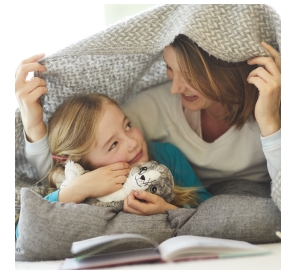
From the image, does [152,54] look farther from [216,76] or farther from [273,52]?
[273,52]

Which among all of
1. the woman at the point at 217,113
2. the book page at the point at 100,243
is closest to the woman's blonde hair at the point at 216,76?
the woman at the point at 217,113

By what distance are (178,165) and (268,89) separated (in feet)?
1.10

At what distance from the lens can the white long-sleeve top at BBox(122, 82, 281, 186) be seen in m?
1.16

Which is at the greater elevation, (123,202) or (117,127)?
(117,127)

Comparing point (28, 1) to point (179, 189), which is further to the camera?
point (179, 189)

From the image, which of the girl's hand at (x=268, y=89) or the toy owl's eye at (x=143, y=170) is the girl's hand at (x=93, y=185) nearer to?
the toy owl's eye at (x=143, y=170)

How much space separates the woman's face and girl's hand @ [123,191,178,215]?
271 millimetres

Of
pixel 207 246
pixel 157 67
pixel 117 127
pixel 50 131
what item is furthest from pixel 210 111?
pixel 207 246

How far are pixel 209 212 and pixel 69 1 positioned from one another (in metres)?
0.54

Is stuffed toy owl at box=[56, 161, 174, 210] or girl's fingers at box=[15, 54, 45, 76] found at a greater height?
girl's fingers at box=[15, 54, 45, 76]

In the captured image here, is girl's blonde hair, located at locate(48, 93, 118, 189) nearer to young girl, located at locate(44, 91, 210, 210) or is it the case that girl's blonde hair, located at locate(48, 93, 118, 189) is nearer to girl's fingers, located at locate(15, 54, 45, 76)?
young girl, located at locate(44, 91, 210, 210)

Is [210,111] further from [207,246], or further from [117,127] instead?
[207,246]

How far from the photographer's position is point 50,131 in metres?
1.08

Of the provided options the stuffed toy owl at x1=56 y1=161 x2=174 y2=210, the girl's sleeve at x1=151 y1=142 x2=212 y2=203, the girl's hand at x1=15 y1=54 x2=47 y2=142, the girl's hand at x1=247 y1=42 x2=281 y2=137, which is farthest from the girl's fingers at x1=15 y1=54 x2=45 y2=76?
the girl's hand at x1=247 y1=42 x2=281 y2=137
